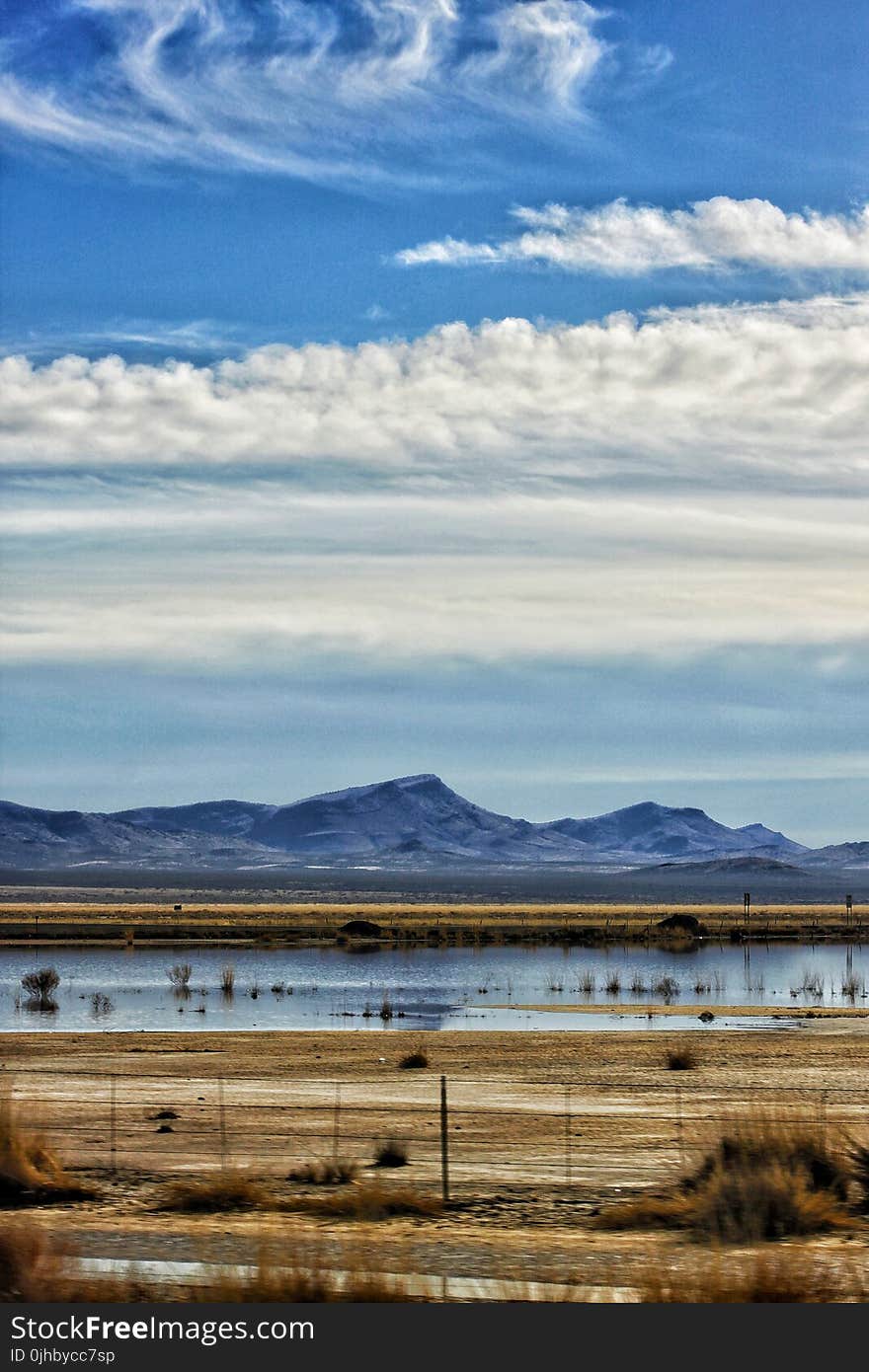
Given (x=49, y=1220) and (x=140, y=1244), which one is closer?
(x=140, y=1244)

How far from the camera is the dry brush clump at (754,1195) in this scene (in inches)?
658

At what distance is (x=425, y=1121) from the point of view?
2595cm

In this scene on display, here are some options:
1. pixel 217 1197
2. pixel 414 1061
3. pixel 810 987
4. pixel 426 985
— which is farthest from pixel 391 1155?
pixel 810 987

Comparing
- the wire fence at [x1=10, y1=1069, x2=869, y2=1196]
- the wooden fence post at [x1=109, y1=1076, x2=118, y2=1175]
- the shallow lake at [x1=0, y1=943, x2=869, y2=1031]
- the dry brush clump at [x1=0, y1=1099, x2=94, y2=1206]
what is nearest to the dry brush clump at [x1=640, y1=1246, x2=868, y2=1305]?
the wire fence at [x1=10, y1=1069, x2=869, y2=1196]

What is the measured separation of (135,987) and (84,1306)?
49.9m

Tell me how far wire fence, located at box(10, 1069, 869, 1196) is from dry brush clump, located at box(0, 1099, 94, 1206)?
1.41m

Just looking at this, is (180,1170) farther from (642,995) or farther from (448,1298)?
(642,995)

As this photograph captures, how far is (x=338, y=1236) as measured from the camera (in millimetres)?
16250

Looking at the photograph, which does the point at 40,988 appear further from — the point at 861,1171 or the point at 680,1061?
the point at 861,1171

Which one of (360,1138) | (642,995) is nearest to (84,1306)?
Result: (360,1138)

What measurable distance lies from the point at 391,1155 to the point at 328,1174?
1473mm

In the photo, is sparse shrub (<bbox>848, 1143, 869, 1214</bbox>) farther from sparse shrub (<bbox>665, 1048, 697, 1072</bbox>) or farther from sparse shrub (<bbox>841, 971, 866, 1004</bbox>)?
sparse shrub (<bbox>841, 971, 866, 1004</bbox>)

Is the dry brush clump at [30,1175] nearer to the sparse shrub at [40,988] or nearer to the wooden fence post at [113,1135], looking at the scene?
the wooden fence post at [113,1135]

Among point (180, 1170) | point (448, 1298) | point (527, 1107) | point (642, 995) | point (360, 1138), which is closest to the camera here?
point (448, 1298)
